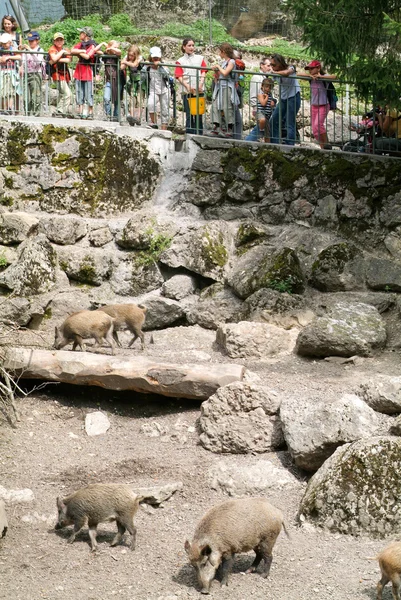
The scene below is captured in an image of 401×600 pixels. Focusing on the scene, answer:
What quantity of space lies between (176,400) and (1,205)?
237 inches

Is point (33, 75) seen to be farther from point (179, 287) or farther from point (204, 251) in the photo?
point (179, 287)

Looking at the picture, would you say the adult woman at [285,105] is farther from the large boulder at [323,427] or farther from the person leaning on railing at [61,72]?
the large boulder at [323,427]

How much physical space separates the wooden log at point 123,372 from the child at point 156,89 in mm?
6022

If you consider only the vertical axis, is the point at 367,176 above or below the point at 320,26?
below

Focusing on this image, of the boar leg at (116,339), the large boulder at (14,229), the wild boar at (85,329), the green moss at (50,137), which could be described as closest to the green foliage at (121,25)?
the green moss at (50,137)

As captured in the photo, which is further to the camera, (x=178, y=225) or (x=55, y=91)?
(x=55, y=91)

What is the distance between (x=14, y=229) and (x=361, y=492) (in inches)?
355

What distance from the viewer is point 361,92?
16.0m

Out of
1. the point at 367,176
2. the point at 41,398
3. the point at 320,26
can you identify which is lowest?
the point at 41,398

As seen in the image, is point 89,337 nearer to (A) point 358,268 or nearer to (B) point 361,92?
(A) point 358,268

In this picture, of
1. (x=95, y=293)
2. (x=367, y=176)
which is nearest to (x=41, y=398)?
(x=95, y=293)

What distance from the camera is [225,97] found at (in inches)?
711

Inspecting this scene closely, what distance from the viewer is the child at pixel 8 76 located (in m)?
18.9

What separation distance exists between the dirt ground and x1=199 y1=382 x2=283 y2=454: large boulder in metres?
0.19
